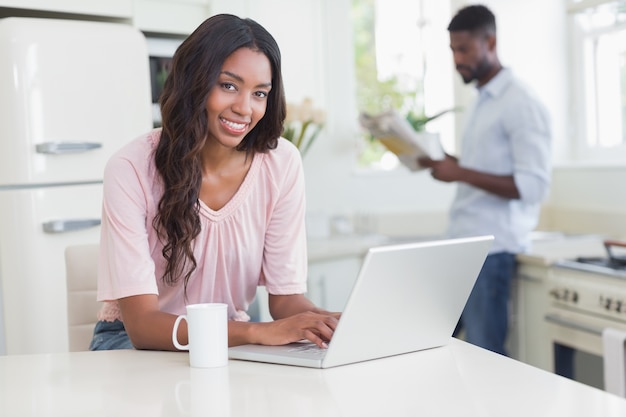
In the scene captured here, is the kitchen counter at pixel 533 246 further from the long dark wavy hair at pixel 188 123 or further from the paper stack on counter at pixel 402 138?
the long dark wavy hair at pixel 188 123

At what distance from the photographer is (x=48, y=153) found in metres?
3.04

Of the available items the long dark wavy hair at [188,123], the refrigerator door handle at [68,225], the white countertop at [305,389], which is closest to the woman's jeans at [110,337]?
the long dark wavy hair at [188,123]

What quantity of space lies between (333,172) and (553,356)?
1.46 metres

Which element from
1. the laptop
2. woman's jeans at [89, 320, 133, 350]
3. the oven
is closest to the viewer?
the laptop

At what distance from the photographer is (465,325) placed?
342 cm

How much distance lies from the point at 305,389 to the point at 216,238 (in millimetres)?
647

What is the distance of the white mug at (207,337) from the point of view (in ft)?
4.95

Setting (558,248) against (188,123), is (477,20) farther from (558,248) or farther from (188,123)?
(188,123)

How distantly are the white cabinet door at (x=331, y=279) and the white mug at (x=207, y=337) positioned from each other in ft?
7.25

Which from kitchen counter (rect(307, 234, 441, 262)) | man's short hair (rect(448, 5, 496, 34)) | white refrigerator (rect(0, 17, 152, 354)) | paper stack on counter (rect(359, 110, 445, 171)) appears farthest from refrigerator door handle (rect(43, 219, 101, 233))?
man's short hair (rect(448, 5, 496, 34))

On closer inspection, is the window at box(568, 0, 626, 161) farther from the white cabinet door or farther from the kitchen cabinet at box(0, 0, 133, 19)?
the kitchen cabinet at box(0, 0, 133, 19)

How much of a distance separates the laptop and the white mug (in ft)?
0.22

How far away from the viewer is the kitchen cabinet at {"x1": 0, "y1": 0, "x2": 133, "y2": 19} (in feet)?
10.0

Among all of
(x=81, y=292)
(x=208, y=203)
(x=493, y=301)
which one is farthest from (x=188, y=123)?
(x=493, y=301)
